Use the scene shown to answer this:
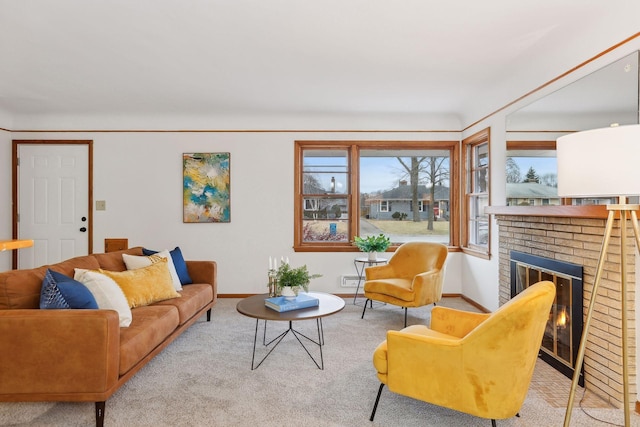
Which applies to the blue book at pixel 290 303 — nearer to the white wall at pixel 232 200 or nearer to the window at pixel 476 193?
the white wall at pixel 232 200

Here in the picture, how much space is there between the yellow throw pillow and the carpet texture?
48cm

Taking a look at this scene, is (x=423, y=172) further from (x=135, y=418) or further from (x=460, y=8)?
(x=135, y=418)

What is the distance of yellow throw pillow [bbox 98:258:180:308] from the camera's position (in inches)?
121

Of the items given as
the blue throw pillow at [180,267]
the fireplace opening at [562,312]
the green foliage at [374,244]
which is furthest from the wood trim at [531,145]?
the blue throw pillow at [180,267]

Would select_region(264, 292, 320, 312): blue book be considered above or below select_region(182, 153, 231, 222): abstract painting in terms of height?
below

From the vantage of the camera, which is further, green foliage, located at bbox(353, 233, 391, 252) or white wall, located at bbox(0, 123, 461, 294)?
white wall, located at bbox(0, 123, 461, 294)

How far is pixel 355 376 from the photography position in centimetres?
285

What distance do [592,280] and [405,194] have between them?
10.2 ft

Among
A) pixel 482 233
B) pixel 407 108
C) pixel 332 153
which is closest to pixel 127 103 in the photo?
pixel 332 153

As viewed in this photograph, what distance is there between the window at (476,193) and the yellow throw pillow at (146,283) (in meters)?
3.45

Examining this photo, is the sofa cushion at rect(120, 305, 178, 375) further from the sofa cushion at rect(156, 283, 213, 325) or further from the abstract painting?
the abstract painting

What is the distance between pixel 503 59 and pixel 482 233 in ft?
7.13

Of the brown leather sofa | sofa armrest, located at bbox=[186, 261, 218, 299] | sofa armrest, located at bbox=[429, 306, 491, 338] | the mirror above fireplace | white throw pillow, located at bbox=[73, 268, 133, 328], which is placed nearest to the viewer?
the brown leather sofa

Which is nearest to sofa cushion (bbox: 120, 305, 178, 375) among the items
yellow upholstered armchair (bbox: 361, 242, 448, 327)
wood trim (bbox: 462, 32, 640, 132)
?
yellow upholstered armchair (bbox: 361, 242, 448, 327)
